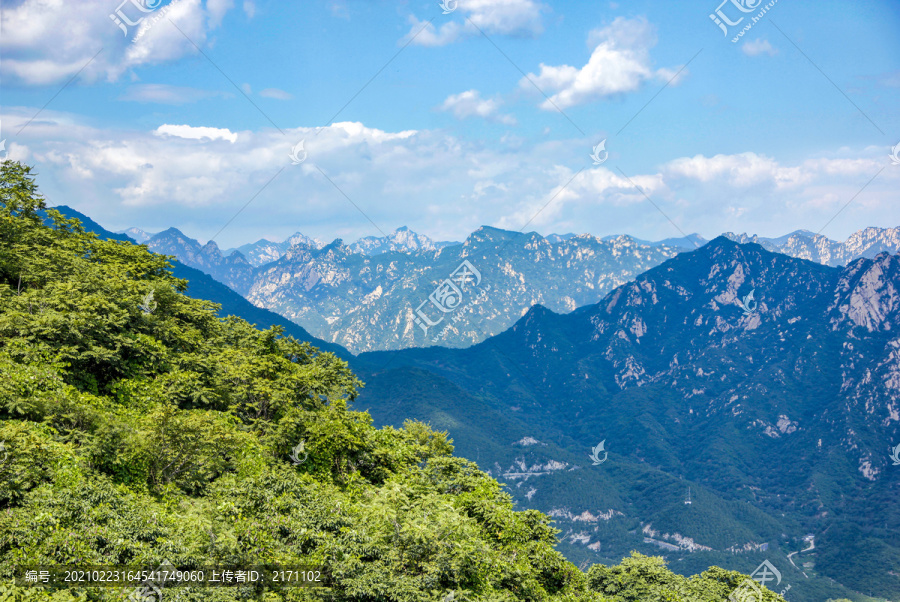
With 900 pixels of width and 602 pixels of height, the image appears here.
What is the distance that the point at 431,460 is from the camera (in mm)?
50844

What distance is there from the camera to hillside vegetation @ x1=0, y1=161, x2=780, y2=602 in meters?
25.0

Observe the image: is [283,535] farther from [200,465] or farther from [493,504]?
[493,504]

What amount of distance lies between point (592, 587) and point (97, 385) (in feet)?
204

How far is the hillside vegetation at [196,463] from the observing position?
25.0 metres

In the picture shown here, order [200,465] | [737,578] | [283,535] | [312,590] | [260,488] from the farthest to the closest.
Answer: [737,578] → [200,465] → [260,488] → [283,535] → [312,590]

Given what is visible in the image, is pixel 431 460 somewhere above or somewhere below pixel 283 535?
above

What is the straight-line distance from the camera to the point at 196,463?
3597 cm

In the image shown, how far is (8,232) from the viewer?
2122 inches

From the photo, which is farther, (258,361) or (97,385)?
(258,361)

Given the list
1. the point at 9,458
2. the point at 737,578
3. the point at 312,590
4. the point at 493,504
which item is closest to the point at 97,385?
the point at 9,458

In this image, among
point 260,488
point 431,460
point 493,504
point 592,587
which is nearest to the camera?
point 260,488

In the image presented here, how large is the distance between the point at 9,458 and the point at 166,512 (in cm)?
737

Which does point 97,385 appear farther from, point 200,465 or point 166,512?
point 166,512

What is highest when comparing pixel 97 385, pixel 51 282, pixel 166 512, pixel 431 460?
pixel 51 282
